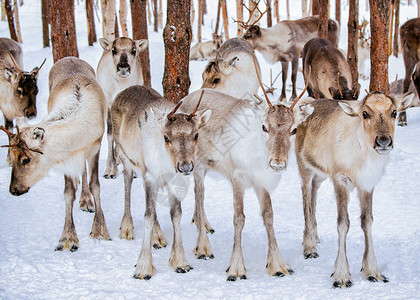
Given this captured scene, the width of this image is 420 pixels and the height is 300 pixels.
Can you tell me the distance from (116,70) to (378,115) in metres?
4.43

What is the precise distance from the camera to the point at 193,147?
14.1 feet

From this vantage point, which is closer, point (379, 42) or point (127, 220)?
point (127, 220)

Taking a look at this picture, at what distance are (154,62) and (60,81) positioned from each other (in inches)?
343

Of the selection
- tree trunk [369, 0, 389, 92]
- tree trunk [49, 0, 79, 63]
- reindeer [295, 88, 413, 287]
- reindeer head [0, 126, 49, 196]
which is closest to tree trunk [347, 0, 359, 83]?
tree trunk [369, 0, 389, 92]

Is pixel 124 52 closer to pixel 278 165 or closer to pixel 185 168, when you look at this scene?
pixel 185 168

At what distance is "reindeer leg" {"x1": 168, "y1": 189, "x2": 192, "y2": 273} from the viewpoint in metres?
4.45

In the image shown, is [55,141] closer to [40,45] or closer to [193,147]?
[193,147]

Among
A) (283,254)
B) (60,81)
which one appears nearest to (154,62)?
(60,81)

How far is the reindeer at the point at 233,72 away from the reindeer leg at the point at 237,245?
349 centimetres

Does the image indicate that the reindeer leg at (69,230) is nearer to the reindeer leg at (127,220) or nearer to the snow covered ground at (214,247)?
the snow covered ground at (214,247)

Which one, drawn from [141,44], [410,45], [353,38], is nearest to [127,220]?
[141,44]

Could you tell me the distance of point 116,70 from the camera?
24.1ft

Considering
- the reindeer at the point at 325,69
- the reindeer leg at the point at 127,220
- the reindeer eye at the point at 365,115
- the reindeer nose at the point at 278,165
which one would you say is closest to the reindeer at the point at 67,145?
the reindeer leg at the point at 127,220

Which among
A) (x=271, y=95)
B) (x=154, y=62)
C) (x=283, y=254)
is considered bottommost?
(x=283, y=254)
